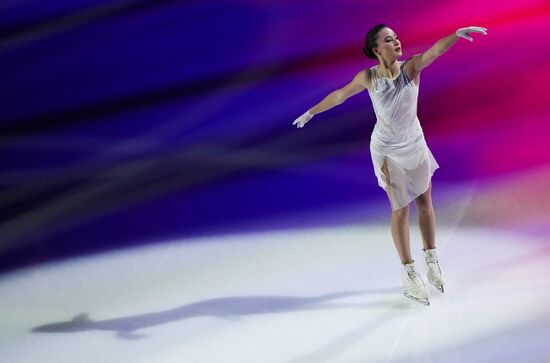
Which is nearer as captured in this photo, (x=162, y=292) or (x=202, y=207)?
(x=162, y=292)

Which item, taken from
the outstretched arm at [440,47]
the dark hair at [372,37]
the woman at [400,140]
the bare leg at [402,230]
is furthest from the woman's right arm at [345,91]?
the bare leg at [402,230]

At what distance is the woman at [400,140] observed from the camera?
319cm

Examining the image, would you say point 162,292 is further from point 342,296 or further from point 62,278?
point 342,296

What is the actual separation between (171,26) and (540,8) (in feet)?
7.24

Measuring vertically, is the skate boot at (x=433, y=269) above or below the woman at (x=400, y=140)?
below

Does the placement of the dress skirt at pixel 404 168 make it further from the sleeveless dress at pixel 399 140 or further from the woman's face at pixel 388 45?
the woman's face at pixel 388 45

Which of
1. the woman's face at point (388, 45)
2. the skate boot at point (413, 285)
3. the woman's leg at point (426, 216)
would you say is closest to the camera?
the woman's face at point (388, 45)

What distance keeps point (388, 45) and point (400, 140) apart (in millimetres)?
395

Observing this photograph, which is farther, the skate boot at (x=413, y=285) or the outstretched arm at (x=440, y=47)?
the skate boot at (x=413, y=285)

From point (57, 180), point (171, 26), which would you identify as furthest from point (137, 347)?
point (171, 26)

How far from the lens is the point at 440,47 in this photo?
3.04 m

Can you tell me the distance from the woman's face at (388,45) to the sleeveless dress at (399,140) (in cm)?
7

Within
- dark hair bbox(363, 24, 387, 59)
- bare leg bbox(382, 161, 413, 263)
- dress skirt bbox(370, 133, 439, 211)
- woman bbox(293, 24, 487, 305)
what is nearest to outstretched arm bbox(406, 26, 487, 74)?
woman bbox(293, 24, 487, 305)

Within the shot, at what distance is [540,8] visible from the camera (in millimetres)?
4719
